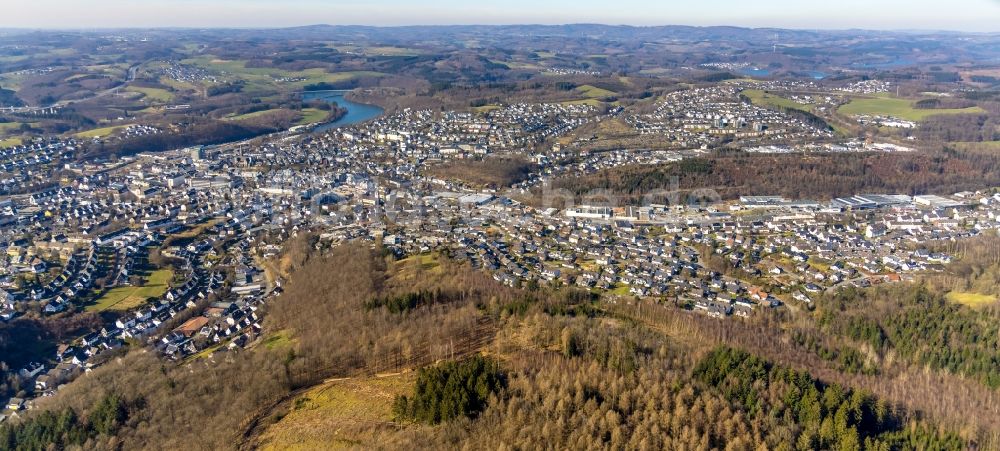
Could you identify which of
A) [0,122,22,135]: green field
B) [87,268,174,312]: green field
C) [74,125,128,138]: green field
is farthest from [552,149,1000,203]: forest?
[0,122,22,135]: green field

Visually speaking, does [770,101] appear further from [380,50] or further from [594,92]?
[380,50]

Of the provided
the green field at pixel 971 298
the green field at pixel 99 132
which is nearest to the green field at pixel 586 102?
the green field at pixel 99 132

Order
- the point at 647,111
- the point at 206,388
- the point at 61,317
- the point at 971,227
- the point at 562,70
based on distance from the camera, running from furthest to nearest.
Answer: the point at 562,70 < the point at 647,111 < the point at 971,227 < the point at 61,317 < the point at 206,388

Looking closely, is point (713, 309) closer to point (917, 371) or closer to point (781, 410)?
point (917, 371)

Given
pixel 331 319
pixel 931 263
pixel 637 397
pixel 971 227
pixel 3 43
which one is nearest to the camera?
pixel 637 397

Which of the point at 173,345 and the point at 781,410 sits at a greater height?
the point at 781,410

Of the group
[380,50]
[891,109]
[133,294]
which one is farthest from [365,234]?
[380,50]

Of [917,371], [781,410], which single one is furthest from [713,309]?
[781,410]
